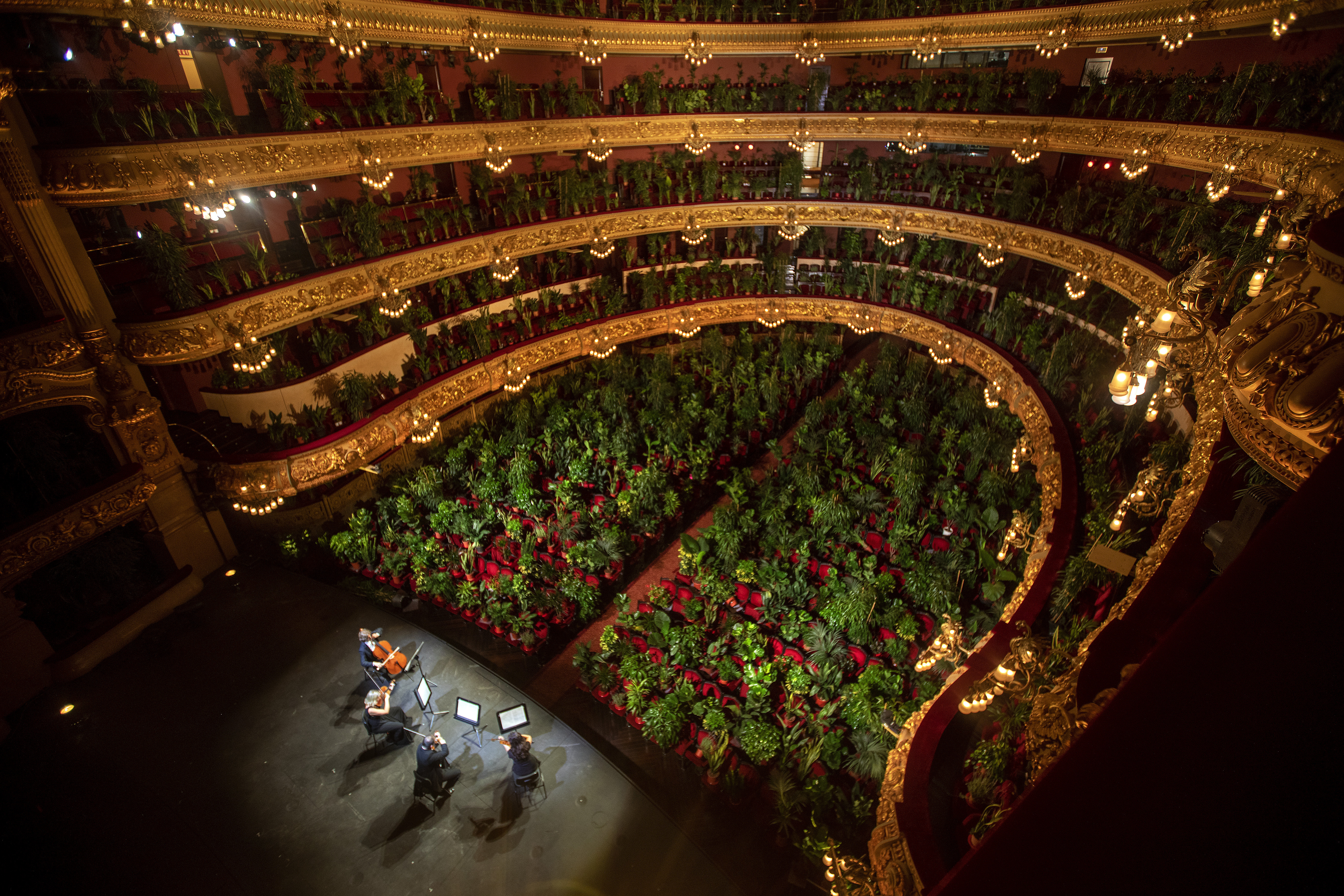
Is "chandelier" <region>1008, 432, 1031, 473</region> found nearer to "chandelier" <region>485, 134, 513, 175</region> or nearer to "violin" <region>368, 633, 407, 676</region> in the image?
"violin" <region>368, 633, 407, 676</region>

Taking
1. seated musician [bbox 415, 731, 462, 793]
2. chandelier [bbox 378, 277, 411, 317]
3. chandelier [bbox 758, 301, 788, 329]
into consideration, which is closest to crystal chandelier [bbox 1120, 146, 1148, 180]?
chandelier [bbox 758, 301, 788, 329]

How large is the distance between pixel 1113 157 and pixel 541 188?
14606mm

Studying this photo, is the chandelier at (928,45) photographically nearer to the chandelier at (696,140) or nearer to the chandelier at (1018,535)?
the chandelier at (696,140)

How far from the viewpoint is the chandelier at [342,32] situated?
12.0 m

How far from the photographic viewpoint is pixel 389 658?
10945 mm

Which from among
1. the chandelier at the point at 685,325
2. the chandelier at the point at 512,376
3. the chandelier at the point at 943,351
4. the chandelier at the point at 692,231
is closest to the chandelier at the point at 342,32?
the chandelier at the point at 512,376

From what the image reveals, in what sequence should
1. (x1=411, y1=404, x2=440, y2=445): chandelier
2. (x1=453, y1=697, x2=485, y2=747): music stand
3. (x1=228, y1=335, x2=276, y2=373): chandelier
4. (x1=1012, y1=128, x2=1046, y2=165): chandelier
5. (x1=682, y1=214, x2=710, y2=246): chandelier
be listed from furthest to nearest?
1. (x1=682, y1=214, x2=710, y2=246): chandelier
2. (x1=1012, y1=128, x2=1046, y2=165): chandelier
3. (x1=411, y1=404, x2=440, y2=445): chandelier
4. (x1=228, y1=335, x2=276, y2=373): chandelier
5. (x1=453, y1=697, x2=485, y2=747): music stand

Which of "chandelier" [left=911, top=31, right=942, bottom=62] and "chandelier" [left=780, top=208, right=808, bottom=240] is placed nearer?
"chandelier" [left=911, top=31, right=942, bottom=62]

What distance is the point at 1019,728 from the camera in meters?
6.84

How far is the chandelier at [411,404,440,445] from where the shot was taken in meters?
15.1

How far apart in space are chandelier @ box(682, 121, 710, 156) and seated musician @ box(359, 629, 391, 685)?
1637cm

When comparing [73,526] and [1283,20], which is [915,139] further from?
[73,526]

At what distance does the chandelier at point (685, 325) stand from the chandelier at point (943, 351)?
765 centimetres

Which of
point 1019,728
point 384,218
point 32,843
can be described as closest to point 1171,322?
point 1019,728
